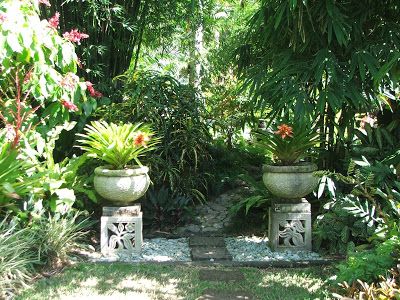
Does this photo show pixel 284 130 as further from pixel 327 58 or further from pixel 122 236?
pixel 122 236

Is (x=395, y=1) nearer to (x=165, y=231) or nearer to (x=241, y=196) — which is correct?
(x=241, y=196)

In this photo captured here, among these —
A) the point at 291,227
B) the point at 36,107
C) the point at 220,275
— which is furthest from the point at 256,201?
the point at 36,107

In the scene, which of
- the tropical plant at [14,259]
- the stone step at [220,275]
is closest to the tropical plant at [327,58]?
the stone step at [220,275]

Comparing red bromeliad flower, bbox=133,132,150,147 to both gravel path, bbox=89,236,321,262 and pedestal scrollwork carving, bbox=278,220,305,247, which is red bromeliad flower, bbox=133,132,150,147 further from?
pedestal scrollwork carving, bbox=278,220,305,247

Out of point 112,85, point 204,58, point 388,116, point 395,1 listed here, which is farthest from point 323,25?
point 204,58

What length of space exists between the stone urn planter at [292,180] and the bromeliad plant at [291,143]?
16 centimetres

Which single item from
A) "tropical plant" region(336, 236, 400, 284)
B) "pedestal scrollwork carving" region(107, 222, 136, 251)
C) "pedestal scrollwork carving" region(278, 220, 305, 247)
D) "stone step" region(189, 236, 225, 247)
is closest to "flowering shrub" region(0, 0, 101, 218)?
"pedestal scrollwork carving" region(107, 222, 136, 251)

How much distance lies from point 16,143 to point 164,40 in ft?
9.29

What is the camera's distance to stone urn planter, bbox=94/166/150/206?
426 centimetres

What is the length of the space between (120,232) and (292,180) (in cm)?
156

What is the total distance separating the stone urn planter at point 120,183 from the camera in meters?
4.26

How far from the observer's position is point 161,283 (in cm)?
364

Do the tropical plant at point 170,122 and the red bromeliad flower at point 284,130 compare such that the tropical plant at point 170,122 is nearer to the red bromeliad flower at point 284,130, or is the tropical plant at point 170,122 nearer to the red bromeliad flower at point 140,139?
the red bromeliad flower at point 140,139

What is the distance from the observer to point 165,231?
507 centimetres
